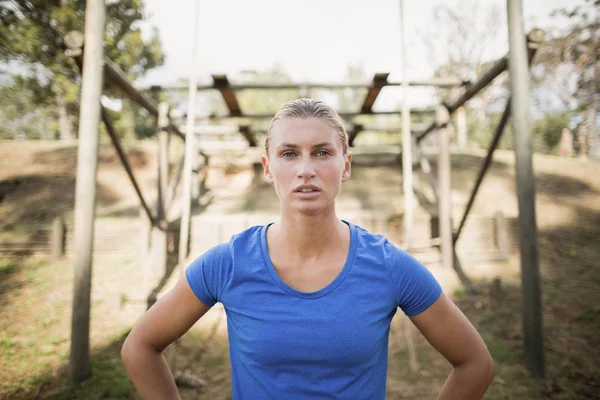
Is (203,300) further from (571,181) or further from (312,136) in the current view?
(571,181)

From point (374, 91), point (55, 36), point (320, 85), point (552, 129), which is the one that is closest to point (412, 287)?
point (374, 91)

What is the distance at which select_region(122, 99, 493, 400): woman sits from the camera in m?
1.10

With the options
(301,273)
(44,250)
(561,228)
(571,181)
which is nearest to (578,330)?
(561,228)

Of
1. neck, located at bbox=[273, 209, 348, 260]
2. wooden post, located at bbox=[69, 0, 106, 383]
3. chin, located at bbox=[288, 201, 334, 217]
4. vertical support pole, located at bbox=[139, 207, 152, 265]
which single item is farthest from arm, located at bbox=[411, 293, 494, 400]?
vertical support pole, located at bbox=[139, 207, 152, 265]

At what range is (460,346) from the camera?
1180mm

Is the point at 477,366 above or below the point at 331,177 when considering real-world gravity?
below

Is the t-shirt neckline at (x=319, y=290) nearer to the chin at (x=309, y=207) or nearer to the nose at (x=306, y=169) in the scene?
the chin at (x=309, y=207)

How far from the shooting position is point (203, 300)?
123 cm

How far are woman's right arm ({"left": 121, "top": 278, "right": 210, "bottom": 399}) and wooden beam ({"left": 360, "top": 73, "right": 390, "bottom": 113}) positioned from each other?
12.6ft

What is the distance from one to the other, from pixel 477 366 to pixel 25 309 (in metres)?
4.78

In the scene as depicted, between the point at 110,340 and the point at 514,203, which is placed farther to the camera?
the point at 514,203

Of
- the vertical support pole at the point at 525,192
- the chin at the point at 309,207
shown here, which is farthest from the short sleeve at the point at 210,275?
the vertical support pole at the point at 525,192

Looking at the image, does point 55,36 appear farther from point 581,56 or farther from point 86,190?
point 581,56

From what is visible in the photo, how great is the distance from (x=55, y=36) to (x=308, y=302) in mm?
10957
